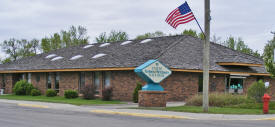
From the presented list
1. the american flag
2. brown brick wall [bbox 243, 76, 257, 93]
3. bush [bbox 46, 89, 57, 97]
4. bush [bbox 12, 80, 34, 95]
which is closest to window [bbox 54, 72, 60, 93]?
bush [bbox 46, 89, 57, 97]

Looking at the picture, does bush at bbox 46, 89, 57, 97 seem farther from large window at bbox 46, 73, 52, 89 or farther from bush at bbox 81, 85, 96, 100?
bush at bbox 81, 85, 96, 100

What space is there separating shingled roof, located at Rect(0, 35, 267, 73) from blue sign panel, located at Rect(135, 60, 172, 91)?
4586 mm

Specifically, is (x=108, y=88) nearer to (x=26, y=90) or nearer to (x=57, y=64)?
(x=57, y=64)

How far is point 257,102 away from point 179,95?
6.65 m

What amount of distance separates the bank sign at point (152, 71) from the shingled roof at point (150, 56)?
4.48 m

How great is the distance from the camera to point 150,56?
28.3m

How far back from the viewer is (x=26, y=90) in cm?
3516

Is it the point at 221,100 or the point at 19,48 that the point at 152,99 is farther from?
the point at 19,48

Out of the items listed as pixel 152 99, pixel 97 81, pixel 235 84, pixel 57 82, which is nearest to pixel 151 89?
pixel 152 99

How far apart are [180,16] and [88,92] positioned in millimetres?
12886

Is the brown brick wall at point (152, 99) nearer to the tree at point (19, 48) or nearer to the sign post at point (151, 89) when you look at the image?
the sign post at point (151, 89)

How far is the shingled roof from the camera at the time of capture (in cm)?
2806

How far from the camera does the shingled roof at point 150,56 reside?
92.1ft

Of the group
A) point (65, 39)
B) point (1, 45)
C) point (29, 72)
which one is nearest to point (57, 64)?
point (29, 72)
